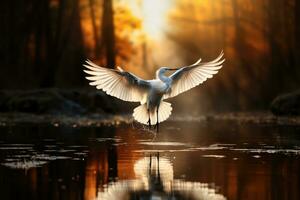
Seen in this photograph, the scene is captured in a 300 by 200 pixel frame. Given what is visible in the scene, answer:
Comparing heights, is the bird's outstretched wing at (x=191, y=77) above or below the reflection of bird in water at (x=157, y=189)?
above

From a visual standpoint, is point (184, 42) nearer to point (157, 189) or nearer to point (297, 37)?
point (297, 37)

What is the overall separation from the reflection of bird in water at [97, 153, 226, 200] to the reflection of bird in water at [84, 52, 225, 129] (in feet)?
15.3

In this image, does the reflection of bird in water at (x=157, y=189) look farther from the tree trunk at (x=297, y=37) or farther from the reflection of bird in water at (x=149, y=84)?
the tree trunk at (x=297, y=37)

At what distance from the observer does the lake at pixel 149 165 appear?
8.91 meters

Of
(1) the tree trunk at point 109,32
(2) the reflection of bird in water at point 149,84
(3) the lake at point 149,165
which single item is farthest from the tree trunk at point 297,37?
(2) the reflection of bird in water at point 149,84

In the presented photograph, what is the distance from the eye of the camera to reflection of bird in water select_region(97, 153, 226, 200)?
28.2 ft

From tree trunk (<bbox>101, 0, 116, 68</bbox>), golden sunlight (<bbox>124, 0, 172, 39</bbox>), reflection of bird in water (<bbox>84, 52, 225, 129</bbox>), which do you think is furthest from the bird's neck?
golden sunlight (<bbox>124, 0, 172, 39</bbox>)

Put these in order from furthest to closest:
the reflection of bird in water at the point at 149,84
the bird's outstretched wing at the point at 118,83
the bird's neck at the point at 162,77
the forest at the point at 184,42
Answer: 1. the forest at the point at 184,42
2. the bird's neck at the point at 162,77
3. the reflection of bird in water at the point at 149,84
4. the bird's outstretched wing at the point at 118,83

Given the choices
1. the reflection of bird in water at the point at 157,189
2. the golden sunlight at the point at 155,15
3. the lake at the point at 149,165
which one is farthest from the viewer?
the golden sunlight at the point at 155,15

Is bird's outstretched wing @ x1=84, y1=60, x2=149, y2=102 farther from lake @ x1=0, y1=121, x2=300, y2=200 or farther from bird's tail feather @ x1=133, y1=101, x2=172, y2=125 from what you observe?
lake @ x1=0, y1=121, x2=300, y2=200

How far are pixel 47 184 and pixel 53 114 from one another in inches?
692

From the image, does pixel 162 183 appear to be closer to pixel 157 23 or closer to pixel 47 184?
pixel 47 184

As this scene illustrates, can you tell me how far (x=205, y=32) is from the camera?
44.6 meters

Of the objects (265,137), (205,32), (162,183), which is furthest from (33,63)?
(162,183)
